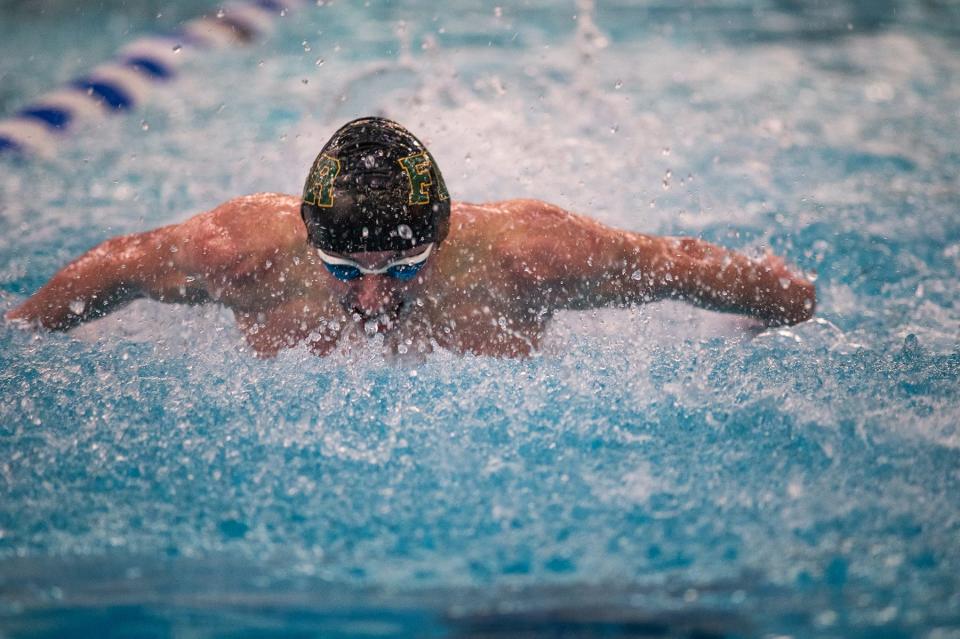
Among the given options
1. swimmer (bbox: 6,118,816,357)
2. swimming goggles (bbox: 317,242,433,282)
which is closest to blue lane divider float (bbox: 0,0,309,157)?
swimmer (bbox: 6,118,816,357)

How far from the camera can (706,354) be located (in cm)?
331

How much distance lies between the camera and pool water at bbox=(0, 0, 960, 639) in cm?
233

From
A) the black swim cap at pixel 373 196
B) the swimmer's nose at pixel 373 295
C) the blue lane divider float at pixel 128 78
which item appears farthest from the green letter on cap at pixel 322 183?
the blue lane divider float at pixel 128 78

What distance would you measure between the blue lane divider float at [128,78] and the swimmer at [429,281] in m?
3.08

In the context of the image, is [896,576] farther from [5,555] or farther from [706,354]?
[5,555]

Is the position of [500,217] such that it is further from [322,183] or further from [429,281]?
[322,183]

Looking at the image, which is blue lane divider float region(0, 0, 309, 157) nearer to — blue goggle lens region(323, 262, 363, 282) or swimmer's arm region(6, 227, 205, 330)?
swimmer's arm region(6, 227, 205, 330)

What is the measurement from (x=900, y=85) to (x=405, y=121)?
13.2 feet

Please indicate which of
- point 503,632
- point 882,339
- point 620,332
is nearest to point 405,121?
point 620,332

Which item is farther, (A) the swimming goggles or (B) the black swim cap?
(A) the swimming goggles

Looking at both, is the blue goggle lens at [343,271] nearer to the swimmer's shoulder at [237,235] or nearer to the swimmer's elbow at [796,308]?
the swimmer's shoulder at [237,235]

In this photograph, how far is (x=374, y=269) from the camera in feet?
9.20

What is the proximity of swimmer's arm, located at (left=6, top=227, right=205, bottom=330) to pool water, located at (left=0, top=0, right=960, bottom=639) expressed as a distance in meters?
0.18

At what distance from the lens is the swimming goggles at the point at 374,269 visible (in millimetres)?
2781
